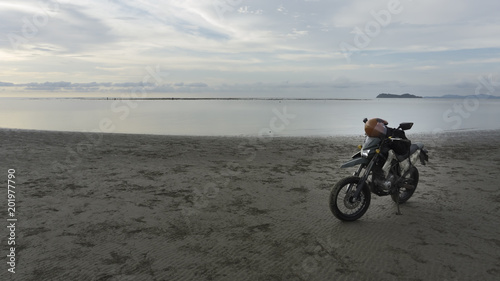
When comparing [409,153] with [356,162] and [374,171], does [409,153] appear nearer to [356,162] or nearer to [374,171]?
[374,171]

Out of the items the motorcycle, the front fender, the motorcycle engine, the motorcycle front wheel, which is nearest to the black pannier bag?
the motorcycle

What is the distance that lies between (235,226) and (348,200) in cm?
185

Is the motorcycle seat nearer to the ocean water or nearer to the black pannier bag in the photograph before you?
the black pannier bag

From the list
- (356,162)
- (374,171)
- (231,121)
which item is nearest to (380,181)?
(374,171)

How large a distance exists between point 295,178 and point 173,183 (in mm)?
2997

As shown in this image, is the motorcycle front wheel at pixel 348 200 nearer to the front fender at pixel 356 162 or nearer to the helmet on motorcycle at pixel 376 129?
the front fender at pixel 356 162

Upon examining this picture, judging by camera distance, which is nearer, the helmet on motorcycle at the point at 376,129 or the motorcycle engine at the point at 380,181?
the helmet on motorcycle at the point at 376,129

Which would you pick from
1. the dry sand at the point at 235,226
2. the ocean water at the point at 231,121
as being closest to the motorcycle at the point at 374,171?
the dry sand at the point at 235,226

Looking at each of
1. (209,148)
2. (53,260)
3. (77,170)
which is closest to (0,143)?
(77,170)

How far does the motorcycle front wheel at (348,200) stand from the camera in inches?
183

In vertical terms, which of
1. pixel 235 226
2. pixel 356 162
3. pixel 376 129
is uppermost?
pixel 376 129

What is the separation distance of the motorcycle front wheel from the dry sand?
0.16 metres

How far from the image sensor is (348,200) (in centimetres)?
481

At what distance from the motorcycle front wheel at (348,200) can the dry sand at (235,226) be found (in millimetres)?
156
